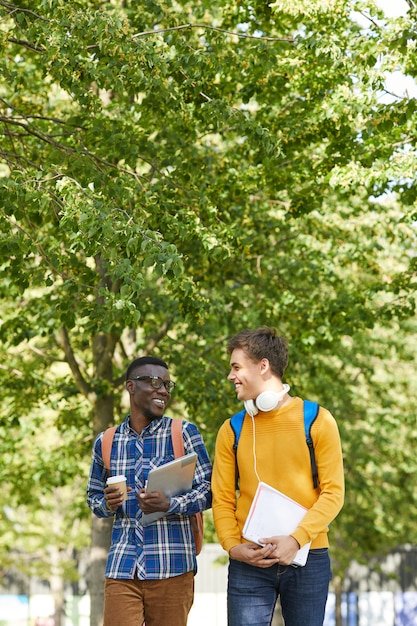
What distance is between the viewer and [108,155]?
395 inches

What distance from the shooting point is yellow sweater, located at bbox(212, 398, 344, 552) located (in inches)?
198

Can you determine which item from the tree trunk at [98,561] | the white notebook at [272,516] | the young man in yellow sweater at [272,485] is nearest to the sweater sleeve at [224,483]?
the young man in yellow sweater at [272,485]

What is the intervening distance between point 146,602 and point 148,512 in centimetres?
50

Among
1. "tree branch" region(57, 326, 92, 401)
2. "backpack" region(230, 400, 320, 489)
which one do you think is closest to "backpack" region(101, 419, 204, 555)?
"backpack" region(230, 400, 320, 489)

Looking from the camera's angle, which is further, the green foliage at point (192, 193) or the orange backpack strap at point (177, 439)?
the green foliage at point (192, 193)

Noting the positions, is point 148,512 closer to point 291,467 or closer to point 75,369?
point 291,467

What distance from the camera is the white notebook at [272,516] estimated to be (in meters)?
4.98

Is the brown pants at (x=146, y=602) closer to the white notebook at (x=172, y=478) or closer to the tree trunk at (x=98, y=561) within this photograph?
the white notebook at (x=172, y=478)

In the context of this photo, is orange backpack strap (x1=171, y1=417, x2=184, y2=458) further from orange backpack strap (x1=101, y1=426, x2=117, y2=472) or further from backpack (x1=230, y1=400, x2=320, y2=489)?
backpack (x1=230, y1=400, x2=320, y2=489)

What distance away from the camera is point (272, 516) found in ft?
16.3

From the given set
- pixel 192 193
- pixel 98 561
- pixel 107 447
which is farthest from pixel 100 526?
pixel 107 447

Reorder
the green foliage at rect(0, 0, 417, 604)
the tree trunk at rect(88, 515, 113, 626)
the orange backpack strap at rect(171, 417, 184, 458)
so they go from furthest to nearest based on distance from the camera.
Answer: the tree trunk at rect(88, 515, 113, 626) < the green foliage at rect(0, 0, 417, 604) < the orange backpack strap at rect(171, 417, 184, 458)

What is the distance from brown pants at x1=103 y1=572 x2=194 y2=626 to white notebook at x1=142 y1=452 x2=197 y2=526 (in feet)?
1.06

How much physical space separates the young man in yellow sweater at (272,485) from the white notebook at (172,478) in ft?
0.84
